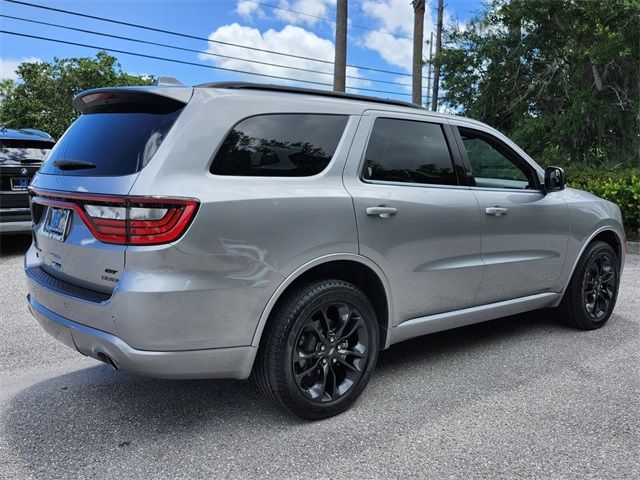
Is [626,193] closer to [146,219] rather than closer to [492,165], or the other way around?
[492,165]

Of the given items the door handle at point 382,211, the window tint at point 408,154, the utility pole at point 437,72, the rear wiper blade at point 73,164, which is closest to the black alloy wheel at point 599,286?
the window tint at point 408,154

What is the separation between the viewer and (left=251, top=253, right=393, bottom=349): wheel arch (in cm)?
280

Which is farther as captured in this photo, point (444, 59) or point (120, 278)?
point (444, 59)

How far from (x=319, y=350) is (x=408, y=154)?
1.40 m

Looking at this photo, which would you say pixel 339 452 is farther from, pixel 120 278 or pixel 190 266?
pixel 120 278

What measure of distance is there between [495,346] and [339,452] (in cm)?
207

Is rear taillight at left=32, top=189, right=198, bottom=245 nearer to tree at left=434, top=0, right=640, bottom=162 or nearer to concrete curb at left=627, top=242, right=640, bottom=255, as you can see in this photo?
concrete curb at left=627, top=242, right=640, bottom=255

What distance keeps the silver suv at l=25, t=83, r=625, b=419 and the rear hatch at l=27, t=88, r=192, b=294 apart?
11 mm

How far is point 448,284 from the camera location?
364 centimetres

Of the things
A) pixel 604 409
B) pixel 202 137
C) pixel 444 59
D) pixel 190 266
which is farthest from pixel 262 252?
pixel 444 59

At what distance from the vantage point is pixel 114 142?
9.43 ft

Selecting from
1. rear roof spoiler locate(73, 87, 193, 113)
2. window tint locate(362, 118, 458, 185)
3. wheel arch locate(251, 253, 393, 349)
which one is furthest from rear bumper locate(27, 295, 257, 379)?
window tint locate(362, 118, 458, 185)

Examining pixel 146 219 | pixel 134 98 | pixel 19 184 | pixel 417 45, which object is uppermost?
pixel 417 45

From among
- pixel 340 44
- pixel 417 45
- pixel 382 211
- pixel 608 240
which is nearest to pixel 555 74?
pixel 417 45
